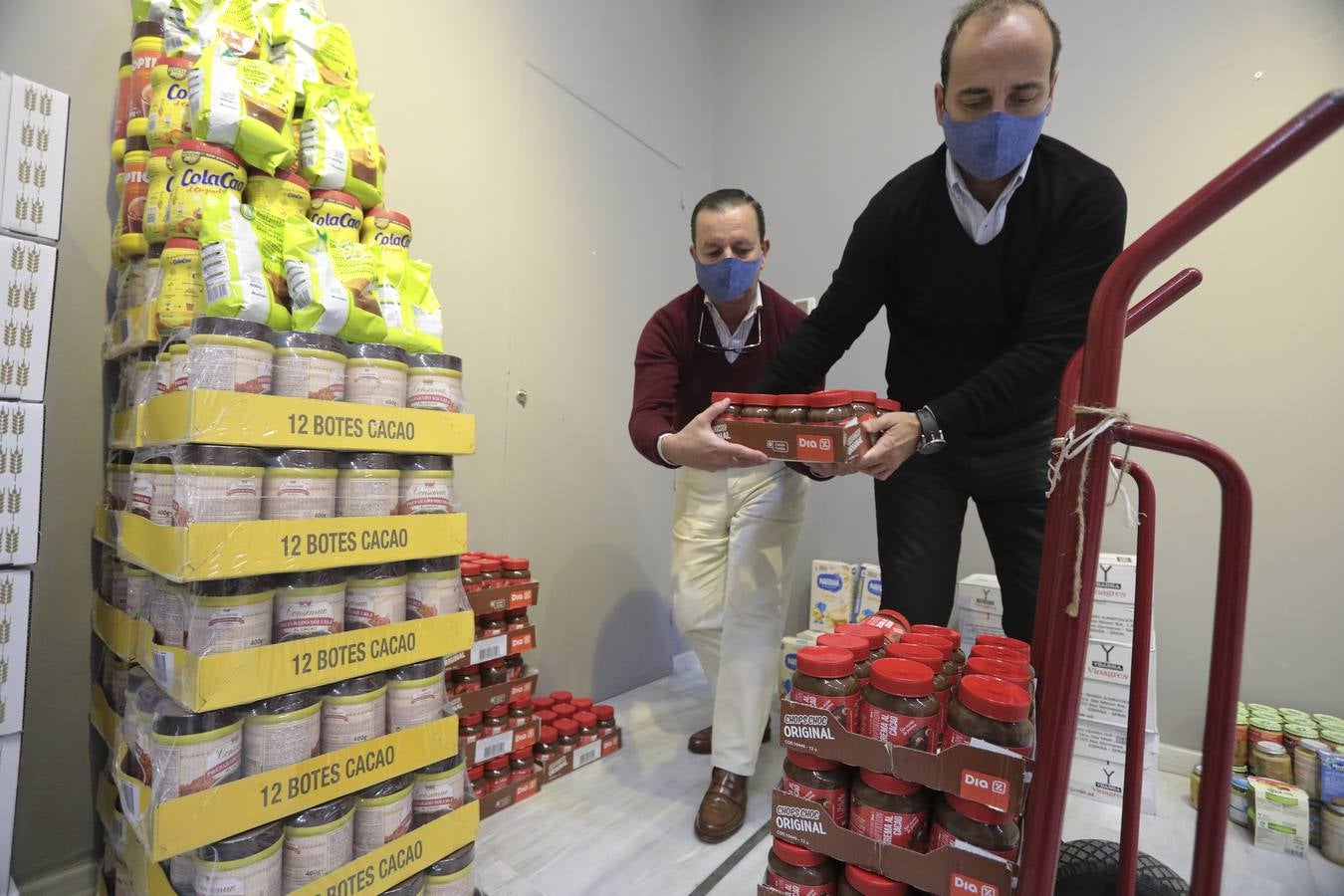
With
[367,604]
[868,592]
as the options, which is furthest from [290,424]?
[868,592]

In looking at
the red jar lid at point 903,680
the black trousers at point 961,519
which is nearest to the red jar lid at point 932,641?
the red jar lid at point 903,680

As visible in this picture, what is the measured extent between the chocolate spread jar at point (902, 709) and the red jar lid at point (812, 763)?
0.07 meters

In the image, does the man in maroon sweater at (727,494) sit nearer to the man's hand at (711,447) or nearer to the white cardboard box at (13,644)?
the man's hand at (711,447)

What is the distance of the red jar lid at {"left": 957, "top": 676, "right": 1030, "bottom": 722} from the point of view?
769 millimetres

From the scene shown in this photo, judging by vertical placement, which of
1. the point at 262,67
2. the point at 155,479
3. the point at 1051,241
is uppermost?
the point at 262,67

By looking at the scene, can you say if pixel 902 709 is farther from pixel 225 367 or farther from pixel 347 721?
pixel 225 367

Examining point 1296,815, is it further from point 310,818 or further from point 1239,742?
point 310,818

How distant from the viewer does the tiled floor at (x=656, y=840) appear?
1.48 metres

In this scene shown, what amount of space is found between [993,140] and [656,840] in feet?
5.70

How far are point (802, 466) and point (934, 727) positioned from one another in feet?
2.93

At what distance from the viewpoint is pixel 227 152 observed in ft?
4.03

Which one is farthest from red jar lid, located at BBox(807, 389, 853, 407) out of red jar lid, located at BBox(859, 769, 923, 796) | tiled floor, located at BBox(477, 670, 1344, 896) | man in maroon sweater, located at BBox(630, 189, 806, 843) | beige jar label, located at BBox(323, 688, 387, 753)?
tiled floor, located at BBox(477, 670, 1344, 896)

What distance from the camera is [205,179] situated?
1.20 metres

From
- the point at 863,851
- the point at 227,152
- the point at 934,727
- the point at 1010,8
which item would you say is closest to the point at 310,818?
the point at 863,851
